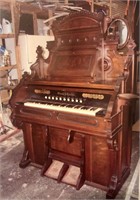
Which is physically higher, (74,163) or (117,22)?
(117,22)

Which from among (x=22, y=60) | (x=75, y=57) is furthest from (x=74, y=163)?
(x=22, y=60)

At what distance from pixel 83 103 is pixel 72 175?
81 cm

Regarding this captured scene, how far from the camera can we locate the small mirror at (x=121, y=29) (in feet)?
6.43

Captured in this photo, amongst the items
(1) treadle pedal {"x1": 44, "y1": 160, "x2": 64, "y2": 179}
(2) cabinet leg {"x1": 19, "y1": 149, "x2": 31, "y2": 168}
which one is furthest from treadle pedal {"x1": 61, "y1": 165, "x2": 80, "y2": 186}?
(2) cabinet leg {"x1": 19, "y1": 149, "x2": 31, "y2": 168}

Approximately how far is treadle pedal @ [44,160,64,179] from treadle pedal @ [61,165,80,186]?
0.11 meters

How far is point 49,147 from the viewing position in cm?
232

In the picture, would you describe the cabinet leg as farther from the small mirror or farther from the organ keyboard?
the small mirror

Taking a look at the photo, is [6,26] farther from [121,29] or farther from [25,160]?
[25,160]

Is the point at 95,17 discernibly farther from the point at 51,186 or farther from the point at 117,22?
the point at 51,186

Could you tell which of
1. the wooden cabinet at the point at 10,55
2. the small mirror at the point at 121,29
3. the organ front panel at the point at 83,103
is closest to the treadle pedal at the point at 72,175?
the organ front panel at the point at 83,103

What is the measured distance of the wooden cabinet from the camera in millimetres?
3033

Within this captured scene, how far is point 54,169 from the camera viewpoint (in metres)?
2.34

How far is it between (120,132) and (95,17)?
3.57ft

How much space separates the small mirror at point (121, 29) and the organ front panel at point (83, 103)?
0.05ft
